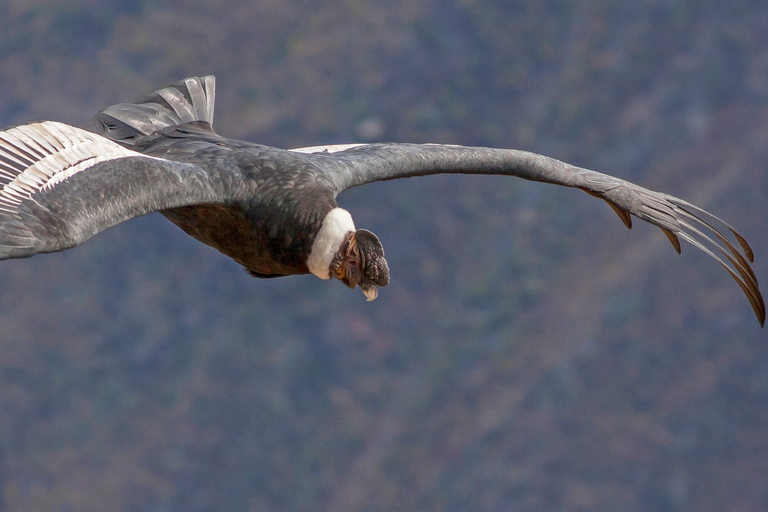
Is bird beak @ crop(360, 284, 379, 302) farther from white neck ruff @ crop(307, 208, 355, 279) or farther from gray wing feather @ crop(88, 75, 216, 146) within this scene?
gray wing feather @ crop(88, 75, 216, 146)

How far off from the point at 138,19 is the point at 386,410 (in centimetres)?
2711

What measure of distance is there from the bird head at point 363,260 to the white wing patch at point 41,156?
5.57 feet

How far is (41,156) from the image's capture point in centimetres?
796

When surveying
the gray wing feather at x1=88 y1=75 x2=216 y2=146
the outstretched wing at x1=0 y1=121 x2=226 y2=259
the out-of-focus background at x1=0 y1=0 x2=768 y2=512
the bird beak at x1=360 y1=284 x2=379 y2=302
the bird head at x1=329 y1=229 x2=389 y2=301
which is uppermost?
the out-of-focus background at x1=0 y1=0 x2=768 y2=512

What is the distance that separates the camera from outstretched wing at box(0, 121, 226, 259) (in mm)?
7449

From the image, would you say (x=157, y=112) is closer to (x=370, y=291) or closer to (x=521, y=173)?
(x=370, y=291)

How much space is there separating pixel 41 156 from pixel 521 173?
409 centimetres

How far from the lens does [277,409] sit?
5409cm

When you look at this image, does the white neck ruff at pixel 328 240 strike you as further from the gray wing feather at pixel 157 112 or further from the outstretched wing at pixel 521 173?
the gray wing feather at pixel 157 112

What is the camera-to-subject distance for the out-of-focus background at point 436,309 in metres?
49.4

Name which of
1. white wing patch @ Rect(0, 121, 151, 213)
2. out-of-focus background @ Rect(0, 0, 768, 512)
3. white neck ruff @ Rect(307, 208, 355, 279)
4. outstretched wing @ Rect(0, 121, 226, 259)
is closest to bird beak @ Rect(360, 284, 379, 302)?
white neck ruff @ Rect(307, 208, 355, 279)

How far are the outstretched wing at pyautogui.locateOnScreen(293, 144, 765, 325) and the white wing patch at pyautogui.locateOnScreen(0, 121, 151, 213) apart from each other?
1.90 m

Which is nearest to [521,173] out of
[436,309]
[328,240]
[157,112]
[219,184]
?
[328,240]

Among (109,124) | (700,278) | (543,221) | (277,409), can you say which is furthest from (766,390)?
(109,124)
